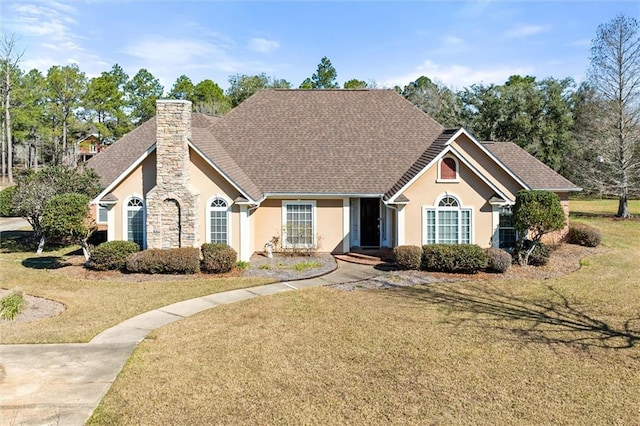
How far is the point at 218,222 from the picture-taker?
1962 cm

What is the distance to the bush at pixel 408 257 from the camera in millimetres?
18438


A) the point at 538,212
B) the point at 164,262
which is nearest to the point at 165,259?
the point at 164,262

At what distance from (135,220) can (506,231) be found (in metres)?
16.3

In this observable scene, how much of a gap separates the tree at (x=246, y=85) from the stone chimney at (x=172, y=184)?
52.7 meters

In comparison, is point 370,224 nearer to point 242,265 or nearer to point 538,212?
point 242,265

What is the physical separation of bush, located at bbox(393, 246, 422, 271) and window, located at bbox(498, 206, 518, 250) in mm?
4984

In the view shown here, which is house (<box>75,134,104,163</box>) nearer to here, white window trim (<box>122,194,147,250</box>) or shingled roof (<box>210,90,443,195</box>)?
shingled roof (<box>210,90,443,195</box>)

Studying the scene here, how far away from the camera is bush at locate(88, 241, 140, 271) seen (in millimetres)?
17969

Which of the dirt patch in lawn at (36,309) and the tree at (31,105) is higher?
the tree at (31,105)

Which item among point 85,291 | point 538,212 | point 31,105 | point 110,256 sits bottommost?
point 85,291

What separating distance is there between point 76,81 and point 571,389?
193 ft

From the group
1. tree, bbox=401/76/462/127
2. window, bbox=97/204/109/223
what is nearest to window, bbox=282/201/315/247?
window, bbox=97/204/109/223

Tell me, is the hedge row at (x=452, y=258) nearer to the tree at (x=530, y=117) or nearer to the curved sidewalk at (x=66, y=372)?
the curved sidewalk at (x=66, y=372)

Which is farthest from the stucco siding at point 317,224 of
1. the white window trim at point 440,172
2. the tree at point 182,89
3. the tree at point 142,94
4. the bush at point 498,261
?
the tree at point 182,89
